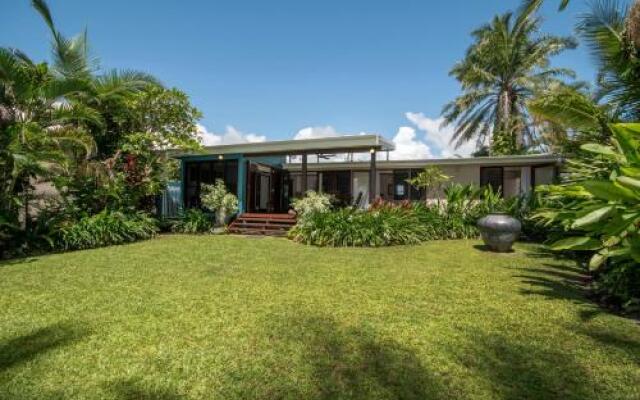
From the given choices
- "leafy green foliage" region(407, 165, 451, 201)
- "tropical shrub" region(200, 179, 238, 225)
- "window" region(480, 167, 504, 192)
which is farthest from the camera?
"window" region(480, 167, 504, 192)

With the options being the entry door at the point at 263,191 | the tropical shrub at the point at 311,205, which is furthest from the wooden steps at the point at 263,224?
the entry door at the point at 263,191

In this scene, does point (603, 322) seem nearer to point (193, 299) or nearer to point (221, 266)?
point (193, 299)

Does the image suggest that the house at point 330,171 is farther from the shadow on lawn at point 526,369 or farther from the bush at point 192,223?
the shadow on lawn at point 526,369

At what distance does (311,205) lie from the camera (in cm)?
1052

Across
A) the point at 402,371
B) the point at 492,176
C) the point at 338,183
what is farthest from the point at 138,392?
the point at 338,183

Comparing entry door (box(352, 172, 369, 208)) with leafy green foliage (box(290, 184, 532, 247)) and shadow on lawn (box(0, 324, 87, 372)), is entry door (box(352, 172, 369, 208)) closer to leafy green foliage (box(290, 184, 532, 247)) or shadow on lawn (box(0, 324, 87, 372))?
leafy green foliage (box(290, 184, 532, 247))

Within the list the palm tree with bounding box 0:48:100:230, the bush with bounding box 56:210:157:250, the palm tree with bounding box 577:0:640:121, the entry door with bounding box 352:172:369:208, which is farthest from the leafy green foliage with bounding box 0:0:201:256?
the palm tree with bounding box 577:0:640:121

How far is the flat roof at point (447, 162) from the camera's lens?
469 inches

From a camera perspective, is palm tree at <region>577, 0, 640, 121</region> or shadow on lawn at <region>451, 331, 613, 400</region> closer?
shadow on lawn at <region>451, 331, 613, 400</region>

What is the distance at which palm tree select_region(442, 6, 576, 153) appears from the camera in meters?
19.6

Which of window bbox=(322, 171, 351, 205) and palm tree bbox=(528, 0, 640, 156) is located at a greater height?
palm tree bbox=(528, 0, 640, 156)

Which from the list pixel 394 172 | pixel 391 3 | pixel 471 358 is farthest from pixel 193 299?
pixel 394 172

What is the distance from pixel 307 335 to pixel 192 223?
959cm

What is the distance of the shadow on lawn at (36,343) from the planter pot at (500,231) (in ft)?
25.9
